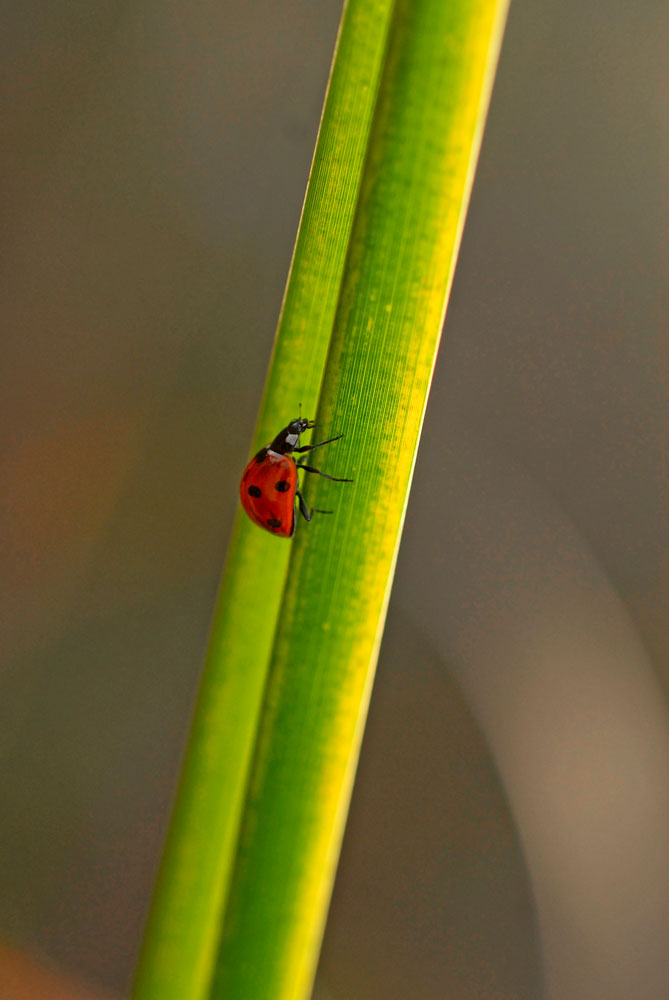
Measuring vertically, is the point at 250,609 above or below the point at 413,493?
below

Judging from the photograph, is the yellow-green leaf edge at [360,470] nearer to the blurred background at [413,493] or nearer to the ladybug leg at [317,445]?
the ladybug leg at [317,445]

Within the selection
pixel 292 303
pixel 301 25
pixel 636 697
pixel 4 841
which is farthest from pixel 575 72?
pixel 4 841

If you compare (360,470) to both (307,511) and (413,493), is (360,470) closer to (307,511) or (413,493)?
(307,511)

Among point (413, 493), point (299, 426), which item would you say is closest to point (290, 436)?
point (299, 426)

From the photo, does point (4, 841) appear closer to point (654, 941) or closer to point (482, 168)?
point (654, 941)

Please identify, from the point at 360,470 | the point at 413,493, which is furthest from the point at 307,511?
the point at 413,493

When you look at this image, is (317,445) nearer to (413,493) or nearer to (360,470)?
(360,470)

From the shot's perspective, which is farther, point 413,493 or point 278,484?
point 413,493

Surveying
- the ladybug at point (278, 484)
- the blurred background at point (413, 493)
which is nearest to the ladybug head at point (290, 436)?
the ladybug at point (278, 484)
